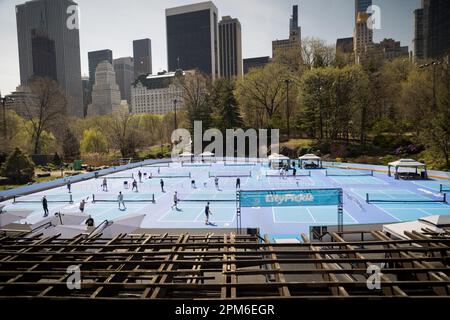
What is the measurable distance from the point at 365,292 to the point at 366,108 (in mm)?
58540

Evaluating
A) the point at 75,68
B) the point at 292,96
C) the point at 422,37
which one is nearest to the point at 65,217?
the point at 292,96

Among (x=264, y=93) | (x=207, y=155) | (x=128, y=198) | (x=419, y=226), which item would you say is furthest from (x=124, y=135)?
(x=419, y=226)

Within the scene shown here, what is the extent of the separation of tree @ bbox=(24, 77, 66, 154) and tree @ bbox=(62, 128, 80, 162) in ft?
12.2

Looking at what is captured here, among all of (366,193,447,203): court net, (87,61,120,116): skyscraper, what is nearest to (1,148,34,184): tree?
(366,193,447,203): court net

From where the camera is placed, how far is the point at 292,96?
74.0 meters

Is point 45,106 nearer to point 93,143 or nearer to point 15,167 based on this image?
point 93,143

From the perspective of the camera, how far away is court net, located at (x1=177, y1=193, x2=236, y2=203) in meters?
27.3

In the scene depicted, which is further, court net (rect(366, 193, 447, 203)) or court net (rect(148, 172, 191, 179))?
court net (rect(148, 172, 191, 179))

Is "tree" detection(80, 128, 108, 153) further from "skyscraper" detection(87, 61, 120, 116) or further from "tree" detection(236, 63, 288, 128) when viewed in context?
"skyscraper" detection(87, 61, 120, 116)

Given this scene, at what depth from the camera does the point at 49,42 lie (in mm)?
96688

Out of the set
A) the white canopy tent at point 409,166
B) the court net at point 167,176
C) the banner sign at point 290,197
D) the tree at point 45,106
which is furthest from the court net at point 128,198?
the tree at point 45,106

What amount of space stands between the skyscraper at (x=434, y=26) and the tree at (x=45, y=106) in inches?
2667

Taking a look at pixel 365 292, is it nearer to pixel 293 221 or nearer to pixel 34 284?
pixel 34 284
